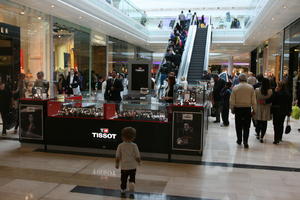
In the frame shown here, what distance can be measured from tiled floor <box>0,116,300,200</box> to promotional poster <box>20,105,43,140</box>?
0.31 m

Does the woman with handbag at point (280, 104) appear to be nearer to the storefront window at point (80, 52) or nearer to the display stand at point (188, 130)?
the display stand at point (188, 130)

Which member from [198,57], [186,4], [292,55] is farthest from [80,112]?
[186,4]

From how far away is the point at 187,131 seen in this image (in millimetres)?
5555

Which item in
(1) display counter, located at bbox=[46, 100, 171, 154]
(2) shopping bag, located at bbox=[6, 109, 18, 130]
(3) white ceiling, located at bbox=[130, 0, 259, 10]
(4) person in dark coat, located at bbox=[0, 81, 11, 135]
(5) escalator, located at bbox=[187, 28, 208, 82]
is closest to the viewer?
(1) display counter, located at bbox=[46, 100, 171, 154]

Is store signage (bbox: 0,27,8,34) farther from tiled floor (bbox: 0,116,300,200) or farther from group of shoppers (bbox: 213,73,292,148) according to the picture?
group of shoppers (bbox: 213,73,292,148)

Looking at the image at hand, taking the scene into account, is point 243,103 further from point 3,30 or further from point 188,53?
point 188,53

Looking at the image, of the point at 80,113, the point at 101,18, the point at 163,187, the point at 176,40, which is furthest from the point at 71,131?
the point at 176,40

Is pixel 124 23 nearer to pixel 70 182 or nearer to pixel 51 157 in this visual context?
pixel 51 157

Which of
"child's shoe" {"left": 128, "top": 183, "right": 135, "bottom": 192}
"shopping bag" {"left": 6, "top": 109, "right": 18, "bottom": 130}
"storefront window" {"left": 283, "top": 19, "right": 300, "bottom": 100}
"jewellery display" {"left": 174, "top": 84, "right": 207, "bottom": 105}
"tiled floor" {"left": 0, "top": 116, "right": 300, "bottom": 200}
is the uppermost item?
"storefront window" {"left": 283, "top": 19, "right": 300, "bottom": 100}

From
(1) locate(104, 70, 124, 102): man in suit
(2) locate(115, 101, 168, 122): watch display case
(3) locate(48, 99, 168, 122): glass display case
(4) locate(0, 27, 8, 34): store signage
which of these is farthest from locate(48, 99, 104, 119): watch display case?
(4) locate(0, 27, 8, 34): store signage

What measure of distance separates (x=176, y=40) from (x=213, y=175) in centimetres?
1250

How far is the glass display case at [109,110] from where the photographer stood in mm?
5778

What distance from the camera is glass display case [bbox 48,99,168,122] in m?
5.78

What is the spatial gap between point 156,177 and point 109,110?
1.77 metres
